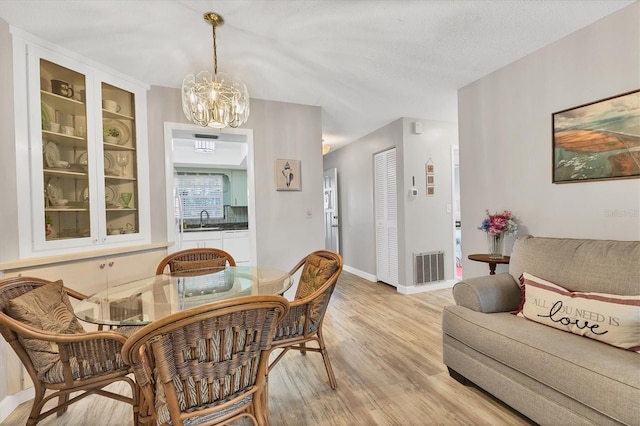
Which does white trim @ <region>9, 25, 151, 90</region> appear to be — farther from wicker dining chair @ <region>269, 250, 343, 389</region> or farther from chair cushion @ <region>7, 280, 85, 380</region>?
wicker dining chair @ <region>269, 250, 343, 389</region>

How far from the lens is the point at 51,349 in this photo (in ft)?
4.63

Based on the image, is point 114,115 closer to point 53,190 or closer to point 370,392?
point 53,190

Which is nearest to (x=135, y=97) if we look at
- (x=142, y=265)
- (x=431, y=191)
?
(x=142, y=265)

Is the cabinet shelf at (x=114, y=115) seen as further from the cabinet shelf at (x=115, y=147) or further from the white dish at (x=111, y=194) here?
the white dish at (x=111, y=194)

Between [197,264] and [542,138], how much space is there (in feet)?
10.3

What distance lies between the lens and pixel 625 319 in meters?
1.43

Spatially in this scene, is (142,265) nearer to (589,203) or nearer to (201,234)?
(201,234)

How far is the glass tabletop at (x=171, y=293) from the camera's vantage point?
4.87 feet

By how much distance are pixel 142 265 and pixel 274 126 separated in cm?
206

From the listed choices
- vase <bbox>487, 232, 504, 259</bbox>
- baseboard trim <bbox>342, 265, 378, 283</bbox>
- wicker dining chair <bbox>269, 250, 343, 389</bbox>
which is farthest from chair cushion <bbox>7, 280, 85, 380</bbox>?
baseboard trim <bbox>342, 265, 378, 283</bbox>

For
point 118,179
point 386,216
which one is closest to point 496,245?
point 386,216

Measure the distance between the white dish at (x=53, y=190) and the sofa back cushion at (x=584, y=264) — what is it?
359 centimetres

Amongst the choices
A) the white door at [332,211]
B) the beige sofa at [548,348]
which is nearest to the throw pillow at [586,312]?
the beige sofa at [548,348]

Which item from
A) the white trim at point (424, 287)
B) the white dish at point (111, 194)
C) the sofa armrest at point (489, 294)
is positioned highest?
the white dish at point (111, 194)
